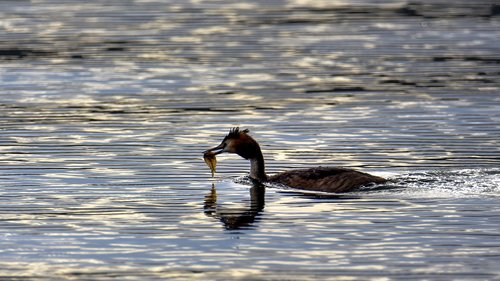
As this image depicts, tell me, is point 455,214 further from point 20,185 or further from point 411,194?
point 20,185

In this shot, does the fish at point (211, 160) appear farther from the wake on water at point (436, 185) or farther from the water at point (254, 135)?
the wake on water at point (436, 185)

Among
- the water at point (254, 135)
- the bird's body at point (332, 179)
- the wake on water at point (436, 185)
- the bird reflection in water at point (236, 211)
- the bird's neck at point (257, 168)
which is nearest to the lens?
the water at point (254, 135)

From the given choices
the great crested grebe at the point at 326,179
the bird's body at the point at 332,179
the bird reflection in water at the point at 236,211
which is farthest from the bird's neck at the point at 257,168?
the bird's body at the point at 332,179

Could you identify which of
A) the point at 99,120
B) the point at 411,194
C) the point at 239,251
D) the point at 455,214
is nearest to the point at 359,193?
the point at 411,194

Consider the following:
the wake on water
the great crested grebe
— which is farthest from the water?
the great crested grebe

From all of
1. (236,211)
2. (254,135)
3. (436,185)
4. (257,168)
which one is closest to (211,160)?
(257,168)

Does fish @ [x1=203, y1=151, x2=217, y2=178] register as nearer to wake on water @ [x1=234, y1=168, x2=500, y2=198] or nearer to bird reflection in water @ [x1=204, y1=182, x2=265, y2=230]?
wake on water @ [x1=234, y1=168, x2=500, y2=198]

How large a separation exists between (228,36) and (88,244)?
22.4 metres

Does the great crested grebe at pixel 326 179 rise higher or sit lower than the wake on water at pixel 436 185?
higher

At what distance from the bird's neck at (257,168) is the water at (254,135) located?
0.17m

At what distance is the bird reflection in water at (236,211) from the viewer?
685 inches

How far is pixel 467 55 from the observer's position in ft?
111

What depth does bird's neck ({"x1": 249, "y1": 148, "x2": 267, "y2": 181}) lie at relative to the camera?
2028 cm

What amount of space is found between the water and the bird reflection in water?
0.04 metres
